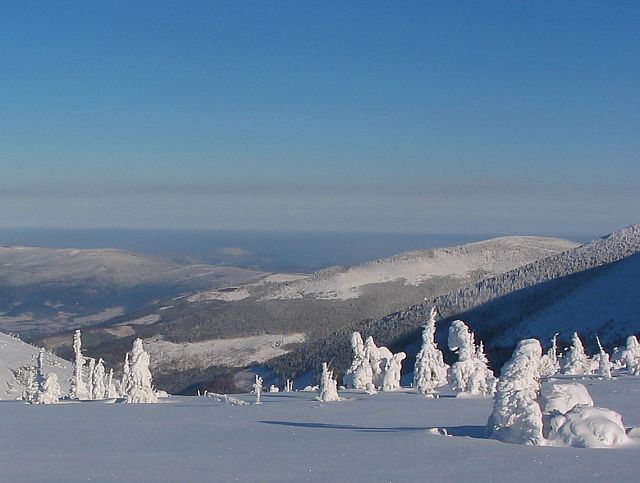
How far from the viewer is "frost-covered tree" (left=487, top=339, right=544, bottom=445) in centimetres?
2334

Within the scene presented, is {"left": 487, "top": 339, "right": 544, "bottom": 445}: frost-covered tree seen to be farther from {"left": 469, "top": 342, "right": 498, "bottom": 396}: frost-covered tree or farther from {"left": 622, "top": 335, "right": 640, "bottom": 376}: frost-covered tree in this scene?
{"left": 622, "top": 335, "right": 640, "bottom": 376}: frost-covered tree

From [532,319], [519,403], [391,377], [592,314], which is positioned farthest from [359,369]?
[592,314]

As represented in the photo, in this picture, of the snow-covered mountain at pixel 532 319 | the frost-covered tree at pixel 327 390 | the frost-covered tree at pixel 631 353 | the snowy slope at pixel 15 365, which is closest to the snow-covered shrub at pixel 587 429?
the frost-covered tree at pixel 327 390

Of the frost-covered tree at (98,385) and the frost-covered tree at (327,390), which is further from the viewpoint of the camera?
the frost-covered tree at (98,385)

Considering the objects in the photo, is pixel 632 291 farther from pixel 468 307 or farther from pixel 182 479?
pixel 182 479

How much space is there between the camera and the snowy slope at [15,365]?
11430cm

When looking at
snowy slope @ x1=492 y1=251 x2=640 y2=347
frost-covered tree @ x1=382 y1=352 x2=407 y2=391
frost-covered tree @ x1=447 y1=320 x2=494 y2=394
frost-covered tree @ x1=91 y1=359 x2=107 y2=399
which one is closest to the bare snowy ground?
frost-covered tree @ x1=447 y1=320 x2=494 y2=394

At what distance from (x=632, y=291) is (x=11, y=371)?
464 ft

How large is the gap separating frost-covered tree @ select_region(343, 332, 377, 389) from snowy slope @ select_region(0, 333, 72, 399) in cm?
6316

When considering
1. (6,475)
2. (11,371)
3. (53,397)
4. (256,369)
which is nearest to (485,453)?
(6,475)

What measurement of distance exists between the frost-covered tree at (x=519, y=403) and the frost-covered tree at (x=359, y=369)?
35303mm

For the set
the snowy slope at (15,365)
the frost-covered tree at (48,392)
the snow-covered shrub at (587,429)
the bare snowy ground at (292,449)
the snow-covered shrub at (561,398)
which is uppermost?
the snow-covered shrub at (561,398)

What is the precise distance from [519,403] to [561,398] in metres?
2.03

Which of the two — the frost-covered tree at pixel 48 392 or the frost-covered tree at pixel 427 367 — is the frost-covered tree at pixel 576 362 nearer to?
the frost-covered tree at pixel 427 367
